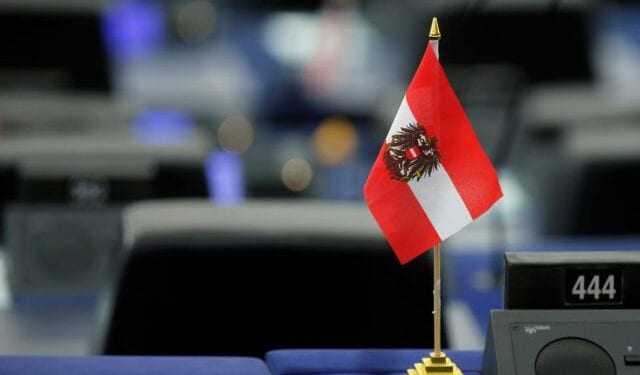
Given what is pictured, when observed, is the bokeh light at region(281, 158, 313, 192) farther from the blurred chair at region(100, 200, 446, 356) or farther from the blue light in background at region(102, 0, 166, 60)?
the blue light in background at region(102, 0, 166, 60)

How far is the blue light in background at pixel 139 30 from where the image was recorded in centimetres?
1507

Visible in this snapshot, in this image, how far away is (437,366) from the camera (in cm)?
199

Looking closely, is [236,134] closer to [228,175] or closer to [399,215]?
[228,175]

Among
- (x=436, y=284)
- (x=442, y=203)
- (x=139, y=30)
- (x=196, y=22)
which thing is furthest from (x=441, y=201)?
(x=139, y=30)

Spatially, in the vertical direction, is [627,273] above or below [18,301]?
above

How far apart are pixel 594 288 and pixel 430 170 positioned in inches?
10.4

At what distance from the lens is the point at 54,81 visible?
784 centimetres

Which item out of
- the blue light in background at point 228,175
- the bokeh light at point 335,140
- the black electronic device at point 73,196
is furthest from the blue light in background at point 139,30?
the black electronic device at point 73,196

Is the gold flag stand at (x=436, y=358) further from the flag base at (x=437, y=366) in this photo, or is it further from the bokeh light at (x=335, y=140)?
the bokeh light at (x=335, y=140)

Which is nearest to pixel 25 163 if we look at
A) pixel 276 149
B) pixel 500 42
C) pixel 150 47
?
pixel 500 42

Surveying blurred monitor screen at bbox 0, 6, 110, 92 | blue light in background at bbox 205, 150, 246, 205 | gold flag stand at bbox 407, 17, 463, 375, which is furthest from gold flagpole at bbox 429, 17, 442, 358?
blurred monitor screen at bbox 0, 6, 110, 92

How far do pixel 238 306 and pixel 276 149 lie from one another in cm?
776

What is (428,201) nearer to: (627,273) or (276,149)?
(627,273)

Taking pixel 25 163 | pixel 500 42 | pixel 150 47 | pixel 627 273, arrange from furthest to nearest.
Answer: pixel 150 47, pixel 500 42, pixel 25 163, pixel 627 273
